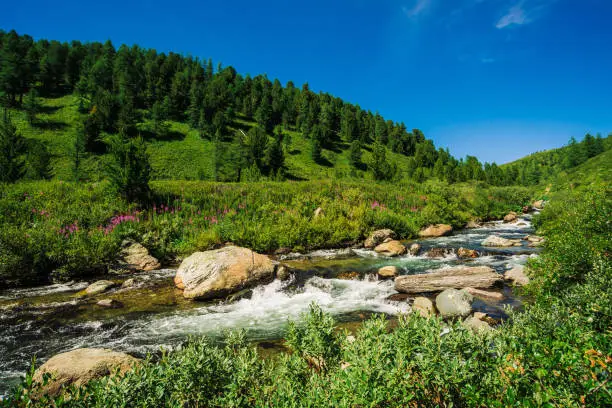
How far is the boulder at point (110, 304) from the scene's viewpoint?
29.7 feet

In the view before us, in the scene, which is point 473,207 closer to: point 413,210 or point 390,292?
point 413,210

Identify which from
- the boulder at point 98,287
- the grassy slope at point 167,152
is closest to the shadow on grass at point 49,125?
the grassy slope at point 167,152

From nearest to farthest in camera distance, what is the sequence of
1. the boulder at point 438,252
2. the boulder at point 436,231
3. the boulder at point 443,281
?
the boulder at point 443,281, the boulder at point 438,252, the boulder at point 436,231

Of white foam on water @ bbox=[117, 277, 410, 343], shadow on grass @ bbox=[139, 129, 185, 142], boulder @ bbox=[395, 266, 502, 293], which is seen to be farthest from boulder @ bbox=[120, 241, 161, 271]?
shadow on grass @ bbox=[139, 129, 185, 142]

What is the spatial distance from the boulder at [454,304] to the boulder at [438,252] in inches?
271

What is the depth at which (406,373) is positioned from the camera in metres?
2.84

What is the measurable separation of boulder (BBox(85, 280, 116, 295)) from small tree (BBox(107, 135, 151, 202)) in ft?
28.0

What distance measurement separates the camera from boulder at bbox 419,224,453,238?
22344 millimetres

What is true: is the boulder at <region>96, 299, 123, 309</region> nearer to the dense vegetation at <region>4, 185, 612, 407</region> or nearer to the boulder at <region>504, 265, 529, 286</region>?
the dense vegetation at <region>4, 185, 612, 407</region>

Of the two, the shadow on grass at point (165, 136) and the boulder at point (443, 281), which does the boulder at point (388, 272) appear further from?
the shadow on grass at point (165, 136)

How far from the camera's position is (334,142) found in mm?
86188

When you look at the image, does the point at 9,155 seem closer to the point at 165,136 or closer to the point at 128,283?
the point at 128,283

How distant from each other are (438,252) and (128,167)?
19086 mm

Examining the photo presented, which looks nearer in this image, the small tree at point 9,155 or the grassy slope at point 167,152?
the small tree at point 9,155
